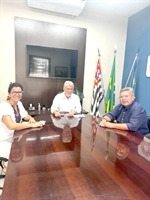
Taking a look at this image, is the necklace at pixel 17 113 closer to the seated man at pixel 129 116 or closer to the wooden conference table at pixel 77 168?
the wooden conference table at pixel 77 168

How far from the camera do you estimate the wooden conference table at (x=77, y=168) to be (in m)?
0.69

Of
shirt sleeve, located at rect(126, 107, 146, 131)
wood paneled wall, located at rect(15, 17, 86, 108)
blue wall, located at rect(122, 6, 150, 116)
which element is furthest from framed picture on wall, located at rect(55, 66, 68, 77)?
shirt sleeve, located at rect(126, 107, 146, 131)

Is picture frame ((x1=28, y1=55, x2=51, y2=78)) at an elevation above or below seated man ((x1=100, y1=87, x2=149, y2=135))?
above

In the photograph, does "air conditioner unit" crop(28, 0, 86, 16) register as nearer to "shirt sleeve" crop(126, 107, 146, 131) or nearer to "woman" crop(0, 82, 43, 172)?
"woman" crop(0, 82, 43, 172)

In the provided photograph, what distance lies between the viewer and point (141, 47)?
3.02 metres

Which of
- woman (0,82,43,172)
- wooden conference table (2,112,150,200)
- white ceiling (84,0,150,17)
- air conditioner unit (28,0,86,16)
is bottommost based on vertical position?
wooden conference table (2,112,150,200)

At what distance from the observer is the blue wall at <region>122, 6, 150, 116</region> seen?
2.88m

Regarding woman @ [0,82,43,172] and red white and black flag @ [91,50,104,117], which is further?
red white and black flag @ [91,50,104,117]

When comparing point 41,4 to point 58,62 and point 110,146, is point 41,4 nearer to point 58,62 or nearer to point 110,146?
point 58,62

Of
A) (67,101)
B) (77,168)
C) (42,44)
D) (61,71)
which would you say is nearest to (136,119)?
(77,168)

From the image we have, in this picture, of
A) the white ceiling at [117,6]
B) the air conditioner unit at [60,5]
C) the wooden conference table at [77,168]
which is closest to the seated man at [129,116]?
the wooden conference table at [77,168]

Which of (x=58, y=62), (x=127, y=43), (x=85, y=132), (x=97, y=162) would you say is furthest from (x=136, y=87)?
(x=97, y=162)

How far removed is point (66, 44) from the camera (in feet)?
10.1

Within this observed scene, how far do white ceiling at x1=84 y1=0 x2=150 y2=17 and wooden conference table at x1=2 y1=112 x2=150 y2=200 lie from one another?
2.62m
